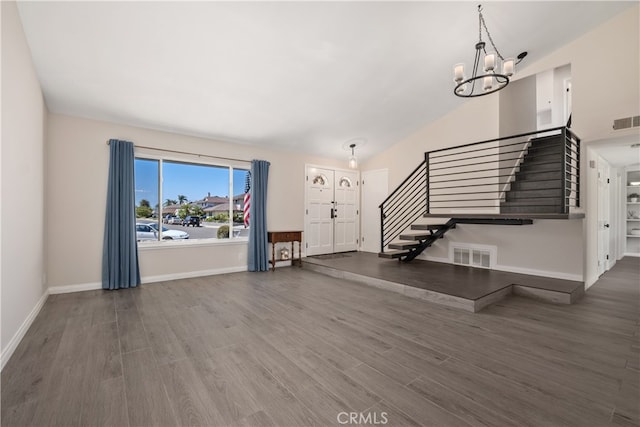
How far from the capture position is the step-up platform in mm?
3625

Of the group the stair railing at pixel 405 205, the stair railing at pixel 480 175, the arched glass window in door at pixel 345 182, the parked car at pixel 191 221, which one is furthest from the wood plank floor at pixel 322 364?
the arched glass window in door at pixel 345 182

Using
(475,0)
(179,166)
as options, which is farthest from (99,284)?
(475,0)

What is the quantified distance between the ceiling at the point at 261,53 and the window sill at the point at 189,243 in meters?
2.00

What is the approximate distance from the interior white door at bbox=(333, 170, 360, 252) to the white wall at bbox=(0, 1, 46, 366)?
5.51m

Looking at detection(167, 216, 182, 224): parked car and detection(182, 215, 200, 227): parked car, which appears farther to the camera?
detection(182, 215, 200, 227): parked car

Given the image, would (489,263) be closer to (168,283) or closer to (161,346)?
(161,346)

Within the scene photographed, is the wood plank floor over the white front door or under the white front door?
under

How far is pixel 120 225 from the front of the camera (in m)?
4.37

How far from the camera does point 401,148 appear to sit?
6816 millimetres

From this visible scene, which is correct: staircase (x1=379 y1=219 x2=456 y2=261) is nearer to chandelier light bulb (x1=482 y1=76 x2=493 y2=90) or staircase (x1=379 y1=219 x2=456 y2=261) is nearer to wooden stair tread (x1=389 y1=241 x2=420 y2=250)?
wooden stair tread (x1=389 y1=241 x2=420 y2=250)

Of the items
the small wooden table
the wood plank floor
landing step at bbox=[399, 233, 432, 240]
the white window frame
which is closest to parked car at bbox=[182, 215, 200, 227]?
the white window frame

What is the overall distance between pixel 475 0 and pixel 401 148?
366 cm

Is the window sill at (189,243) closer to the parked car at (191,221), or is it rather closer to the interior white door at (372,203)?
the parked car at (191,221)
